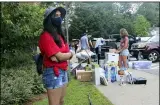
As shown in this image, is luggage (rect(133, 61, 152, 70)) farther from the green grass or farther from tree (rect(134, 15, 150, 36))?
tree (rect(134, 15, 150, 36))

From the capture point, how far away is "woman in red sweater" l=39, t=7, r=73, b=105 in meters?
3.52

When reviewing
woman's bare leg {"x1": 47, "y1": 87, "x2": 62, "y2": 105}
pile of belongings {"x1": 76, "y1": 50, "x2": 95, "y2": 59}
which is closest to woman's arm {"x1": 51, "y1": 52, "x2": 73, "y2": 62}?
woman's bare leg {"x1": 47, "y1": 87, "x2": 62, "y2": 105}

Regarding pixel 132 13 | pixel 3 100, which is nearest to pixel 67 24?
pixel 132 13

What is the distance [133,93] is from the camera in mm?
7457

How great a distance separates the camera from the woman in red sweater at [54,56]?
3.52 meters

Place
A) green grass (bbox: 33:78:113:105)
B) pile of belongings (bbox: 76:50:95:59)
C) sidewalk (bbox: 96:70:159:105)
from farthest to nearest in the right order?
pile of belongings (bbox: 76:50:95:59)
sidewalk (bbox: 96:70:159:105)
green grass (bbox: 33:78:113:105)

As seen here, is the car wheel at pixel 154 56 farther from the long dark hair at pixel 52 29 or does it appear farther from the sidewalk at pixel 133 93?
the long dark hair at pixel 52 29

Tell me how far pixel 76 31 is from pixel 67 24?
38 cm

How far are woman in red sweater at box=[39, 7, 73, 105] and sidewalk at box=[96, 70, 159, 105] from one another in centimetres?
302

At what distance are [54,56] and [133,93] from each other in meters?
4.32

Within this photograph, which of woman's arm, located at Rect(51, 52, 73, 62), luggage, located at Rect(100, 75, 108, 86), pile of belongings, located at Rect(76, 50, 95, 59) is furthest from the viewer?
pile of belongings, located at Rect(76, 50, 95, 59)

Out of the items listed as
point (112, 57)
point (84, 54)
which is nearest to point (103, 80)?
point (112, 57)

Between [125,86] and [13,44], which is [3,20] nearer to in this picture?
[13,44]

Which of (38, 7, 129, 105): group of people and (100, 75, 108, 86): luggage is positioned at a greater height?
(38, 7, 129, 105): group of people
